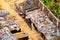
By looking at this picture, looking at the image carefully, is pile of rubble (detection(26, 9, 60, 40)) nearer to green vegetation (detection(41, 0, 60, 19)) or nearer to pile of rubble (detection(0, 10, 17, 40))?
green vegetation (detection(41, 0, 60, 19))

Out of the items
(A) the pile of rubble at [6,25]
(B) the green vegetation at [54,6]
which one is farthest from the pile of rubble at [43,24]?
(A) the pile of rubble at [6,25]

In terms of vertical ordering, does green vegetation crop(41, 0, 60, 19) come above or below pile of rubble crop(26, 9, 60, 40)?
above

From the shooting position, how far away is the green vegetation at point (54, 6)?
20.1 meters

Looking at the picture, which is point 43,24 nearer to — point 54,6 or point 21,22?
point 54,6

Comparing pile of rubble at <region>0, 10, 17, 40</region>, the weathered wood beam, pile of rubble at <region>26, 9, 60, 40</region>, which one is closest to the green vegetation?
pile of rubble at <region>26, 9, 60, 40</region>

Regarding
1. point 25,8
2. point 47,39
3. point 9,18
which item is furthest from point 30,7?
point 47,39

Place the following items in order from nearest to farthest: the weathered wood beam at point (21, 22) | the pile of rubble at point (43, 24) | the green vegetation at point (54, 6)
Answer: the pile of rubble at point (43, 24) < the weathered wood beam at point (21, 22) < the green vegetation at point (54, 6)

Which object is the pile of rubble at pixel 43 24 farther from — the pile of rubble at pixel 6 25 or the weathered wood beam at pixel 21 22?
the pile of rubble at pixel 6 25

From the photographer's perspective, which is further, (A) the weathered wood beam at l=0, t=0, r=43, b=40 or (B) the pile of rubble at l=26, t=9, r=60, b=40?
(A) the weathered wood beam at l=0, t=0, r=43, b=40

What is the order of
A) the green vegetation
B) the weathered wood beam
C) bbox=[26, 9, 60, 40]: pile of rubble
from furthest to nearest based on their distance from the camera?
1. the green vegetation
2. the weathered wood beam
3. bbox=[26, 9, 60, 40]: pile of rubble

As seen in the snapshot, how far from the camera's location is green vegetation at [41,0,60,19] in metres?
20.1

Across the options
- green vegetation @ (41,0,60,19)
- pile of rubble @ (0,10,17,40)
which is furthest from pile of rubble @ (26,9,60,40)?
pile of rubble @ (0,10,17,40)

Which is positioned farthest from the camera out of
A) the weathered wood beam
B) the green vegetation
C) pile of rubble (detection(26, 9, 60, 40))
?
the green vegetation

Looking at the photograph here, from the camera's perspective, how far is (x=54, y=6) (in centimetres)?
2059
